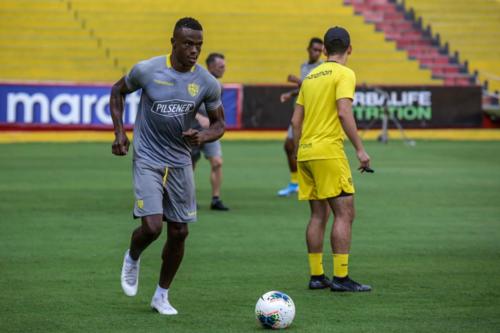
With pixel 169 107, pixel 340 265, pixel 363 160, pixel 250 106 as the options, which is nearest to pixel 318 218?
pixel 340 265

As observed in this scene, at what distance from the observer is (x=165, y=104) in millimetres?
8062

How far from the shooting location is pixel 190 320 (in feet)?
26.0

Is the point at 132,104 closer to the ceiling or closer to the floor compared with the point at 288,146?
closer to the floor

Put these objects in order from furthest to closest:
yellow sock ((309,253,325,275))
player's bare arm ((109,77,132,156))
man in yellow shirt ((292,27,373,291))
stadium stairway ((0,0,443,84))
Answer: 1. stadium stairway ((0,0,443,84))
2. yellow sock ((309,253,325,275))
3. man in yellow shirt ((292,27,373,291))
4. player's bare arm ((109,77,132,156))

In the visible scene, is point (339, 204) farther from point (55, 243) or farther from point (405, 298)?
point (55, 243)

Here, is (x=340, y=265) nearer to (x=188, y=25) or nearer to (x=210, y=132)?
(x=210, y=132)

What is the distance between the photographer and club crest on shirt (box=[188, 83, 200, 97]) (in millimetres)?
8062

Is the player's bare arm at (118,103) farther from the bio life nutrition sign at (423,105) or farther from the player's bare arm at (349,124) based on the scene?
the bio life nutrition sign at (423,105)

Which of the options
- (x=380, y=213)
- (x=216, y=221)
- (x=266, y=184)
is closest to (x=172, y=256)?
(x=216, y=221)

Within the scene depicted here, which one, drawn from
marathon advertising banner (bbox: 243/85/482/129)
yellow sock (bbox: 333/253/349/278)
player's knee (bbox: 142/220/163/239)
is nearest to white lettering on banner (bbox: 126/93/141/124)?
marathon advertising banner (bbox: 243/85/482/129)

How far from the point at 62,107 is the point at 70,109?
0.70ft

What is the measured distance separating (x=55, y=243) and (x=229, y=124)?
61.7 feet

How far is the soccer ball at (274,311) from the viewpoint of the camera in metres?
7.55

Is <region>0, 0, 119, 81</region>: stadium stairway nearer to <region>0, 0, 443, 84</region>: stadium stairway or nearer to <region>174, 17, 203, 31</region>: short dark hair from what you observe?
<region>0, 0, 443, 84</region>: stadium stairway
